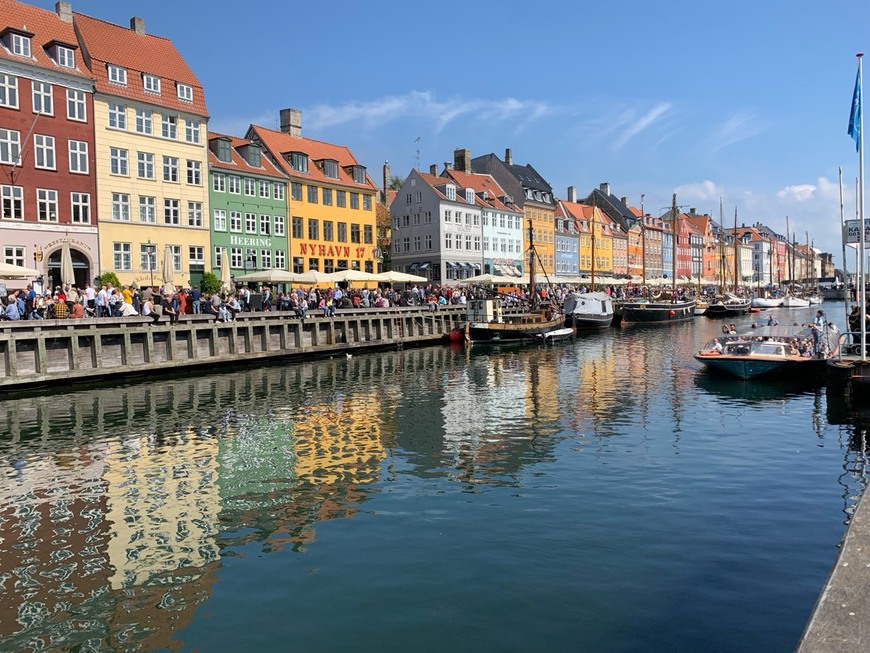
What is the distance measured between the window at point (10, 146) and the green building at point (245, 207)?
14376 millimetres

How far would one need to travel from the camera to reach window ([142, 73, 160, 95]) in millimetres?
49312

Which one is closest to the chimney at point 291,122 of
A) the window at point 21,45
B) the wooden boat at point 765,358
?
the window at point 21,45

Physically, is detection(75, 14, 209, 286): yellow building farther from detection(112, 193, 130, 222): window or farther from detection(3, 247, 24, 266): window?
detection(3, 247, 24, 266): window

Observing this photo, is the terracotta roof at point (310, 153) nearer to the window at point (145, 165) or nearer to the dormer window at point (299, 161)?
the dormer window at point (299, 161)

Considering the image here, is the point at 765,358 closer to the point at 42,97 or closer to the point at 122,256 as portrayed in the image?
the point at 122,256

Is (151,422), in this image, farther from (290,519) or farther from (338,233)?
(338,233)

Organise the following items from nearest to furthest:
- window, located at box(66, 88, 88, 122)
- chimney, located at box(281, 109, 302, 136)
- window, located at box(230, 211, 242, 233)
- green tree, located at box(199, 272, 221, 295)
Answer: window, located at box(66, 88, 88, 122) → green tree, located at box(199, 272, 221, 295) → window, located at box(230, 211, 242, 233) → chimney, located at box(281, 109, 302, 136)

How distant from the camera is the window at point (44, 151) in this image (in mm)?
42406

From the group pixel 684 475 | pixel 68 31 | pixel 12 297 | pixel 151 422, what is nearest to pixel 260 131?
pixel 68 31

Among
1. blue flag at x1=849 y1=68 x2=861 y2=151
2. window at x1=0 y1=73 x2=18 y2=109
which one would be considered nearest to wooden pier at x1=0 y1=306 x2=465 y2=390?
window at x1=0 y1=73 x2=18 y2=109

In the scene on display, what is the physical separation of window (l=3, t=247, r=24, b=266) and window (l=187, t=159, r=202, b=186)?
1330cm

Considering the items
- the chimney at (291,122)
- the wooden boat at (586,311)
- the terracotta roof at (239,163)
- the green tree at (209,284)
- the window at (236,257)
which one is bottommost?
the wooden boat at (586,311)

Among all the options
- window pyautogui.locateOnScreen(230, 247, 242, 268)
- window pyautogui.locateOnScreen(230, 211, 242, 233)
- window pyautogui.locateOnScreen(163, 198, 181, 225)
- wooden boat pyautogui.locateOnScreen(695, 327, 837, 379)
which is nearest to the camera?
wooden boat pyautogui.locateOnScreen(695, 327, 837, 379)

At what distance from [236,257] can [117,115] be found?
502 inches
